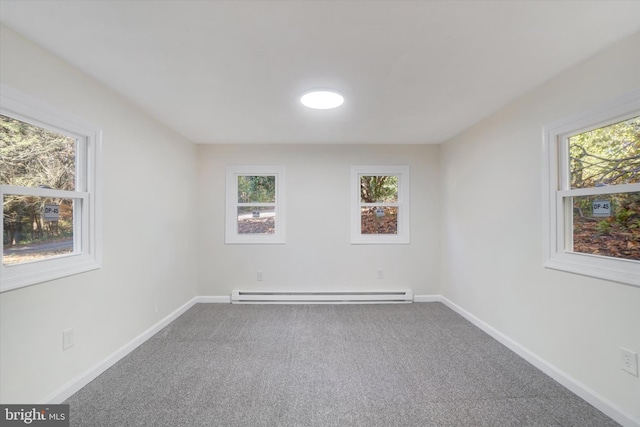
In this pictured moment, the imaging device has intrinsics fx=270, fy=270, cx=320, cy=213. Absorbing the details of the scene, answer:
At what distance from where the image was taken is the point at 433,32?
1.55 metres

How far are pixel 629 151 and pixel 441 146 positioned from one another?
7.83 feet

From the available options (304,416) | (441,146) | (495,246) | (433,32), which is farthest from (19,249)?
(441,146)

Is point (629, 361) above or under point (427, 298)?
above

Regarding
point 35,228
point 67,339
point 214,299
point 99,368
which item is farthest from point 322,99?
point 214,299

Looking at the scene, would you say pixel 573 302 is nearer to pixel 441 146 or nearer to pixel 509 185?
pixel 509 185

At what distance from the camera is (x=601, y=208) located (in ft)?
6.21

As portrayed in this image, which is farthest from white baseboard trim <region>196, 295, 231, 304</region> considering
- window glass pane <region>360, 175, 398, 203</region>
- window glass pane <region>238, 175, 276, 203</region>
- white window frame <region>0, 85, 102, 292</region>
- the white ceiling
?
the white ceiling

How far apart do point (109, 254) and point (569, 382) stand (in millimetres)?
3771

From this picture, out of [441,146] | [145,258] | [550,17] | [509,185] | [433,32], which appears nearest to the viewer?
[550,17]

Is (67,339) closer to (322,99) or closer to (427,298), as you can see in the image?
(322,99)

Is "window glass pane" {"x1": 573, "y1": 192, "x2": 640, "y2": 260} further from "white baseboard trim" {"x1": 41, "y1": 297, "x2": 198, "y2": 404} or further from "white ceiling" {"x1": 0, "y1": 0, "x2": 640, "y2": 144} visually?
"white baseboard trim" {"x1": 41, "y1": 297, "x2": 198, "y2": 404}

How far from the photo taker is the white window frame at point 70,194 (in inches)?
62.9

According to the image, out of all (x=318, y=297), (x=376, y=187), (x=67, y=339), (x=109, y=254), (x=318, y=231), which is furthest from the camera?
(x=376, y=187)

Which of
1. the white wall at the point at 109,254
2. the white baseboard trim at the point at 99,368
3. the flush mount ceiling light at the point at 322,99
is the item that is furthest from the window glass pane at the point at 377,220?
the white baseboard trim at the point at 99,368
